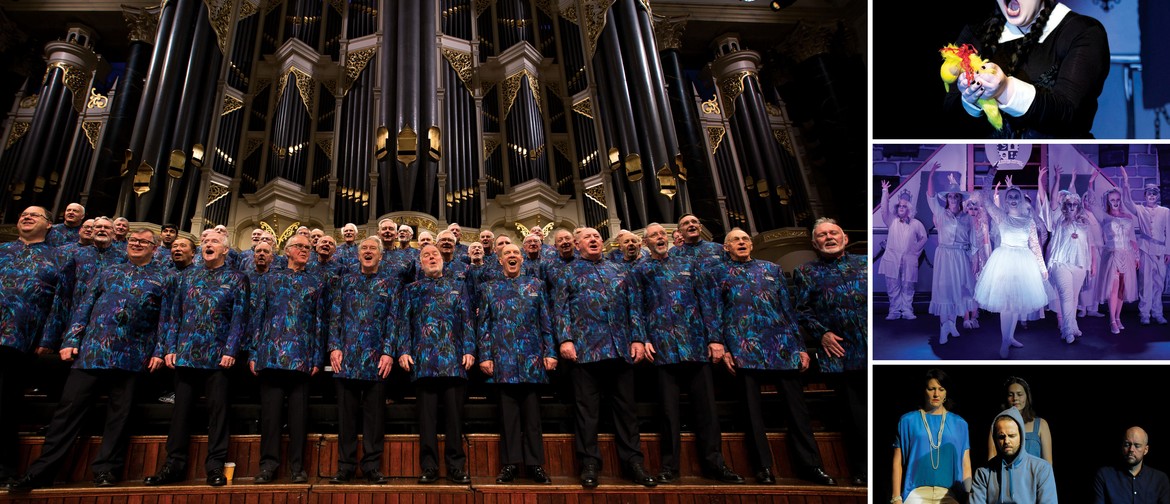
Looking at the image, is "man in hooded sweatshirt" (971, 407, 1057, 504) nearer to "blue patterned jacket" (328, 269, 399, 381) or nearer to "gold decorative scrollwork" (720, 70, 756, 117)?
"blue patterned jacket" (328, 269, 399, 381)

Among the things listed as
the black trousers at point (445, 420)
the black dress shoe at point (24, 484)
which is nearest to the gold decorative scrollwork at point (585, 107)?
the black trousers at point (445, 420)

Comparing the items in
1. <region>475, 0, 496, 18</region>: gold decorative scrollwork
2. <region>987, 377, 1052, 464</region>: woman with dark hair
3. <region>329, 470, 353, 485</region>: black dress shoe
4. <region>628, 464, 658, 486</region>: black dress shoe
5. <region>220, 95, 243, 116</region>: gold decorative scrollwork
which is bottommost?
<region>329, 470, 353, 485</region>: black dress shoe

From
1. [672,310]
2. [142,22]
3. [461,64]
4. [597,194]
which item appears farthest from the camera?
[142,22]

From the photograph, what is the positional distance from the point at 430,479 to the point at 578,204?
4.07m

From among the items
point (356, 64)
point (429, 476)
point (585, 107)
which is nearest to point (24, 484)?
point (429, 476)

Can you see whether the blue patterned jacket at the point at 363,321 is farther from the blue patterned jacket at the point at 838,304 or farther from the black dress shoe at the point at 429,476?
the blue patterned jacket at the point at 838,304

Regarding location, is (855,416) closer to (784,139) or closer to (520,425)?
(520,425)

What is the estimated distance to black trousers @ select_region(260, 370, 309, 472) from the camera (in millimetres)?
2949

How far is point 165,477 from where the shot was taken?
289cm

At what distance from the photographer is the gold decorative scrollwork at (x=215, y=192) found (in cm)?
617

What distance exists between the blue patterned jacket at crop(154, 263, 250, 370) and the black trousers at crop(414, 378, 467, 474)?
2.62ft

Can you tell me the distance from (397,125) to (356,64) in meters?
1.43

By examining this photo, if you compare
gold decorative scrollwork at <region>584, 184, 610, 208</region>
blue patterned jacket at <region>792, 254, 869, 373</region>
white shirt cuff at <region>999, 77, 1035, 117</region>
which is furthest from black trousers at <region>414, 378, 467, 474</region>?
gold decorative scrollwork at <region>584, 184, 610, 208</region>

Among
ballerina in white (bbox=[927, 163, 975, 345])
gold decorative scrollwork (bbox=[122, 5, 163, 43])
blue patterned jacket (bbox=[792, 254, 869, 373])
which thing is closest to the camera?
ballerina in white (bbox=[927, 163, 975, 345])
